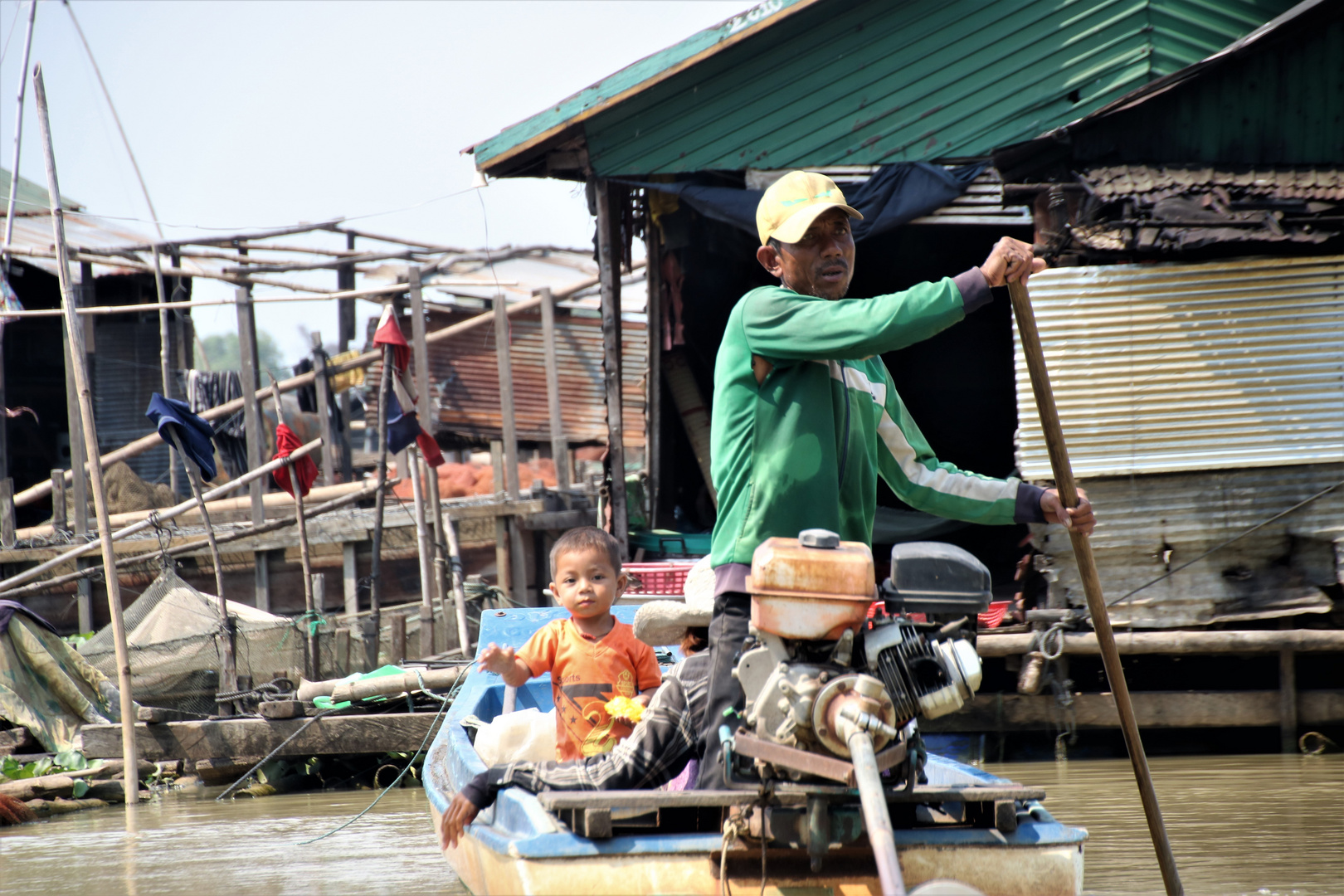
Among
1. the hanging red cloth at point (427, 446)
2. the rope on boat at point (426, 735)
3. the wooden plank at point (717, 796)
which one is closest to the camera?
the wooden plank at point (717, 796)

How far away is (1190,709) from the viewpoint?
25.6 feet

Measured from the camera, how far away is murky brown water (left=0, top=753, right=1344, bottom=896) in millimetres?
5008

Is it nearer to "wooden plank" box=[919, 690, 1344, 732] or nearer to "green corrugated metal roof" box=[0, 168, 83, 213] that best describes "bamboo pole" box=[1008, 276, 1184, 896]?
"wooden plank" box=[919, 690, 1344, 732]

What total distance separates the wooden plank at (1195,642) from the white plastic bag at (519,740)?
138 inches

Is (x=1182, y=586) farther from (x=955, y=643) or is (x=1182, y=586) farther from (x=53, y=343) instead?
(x=53, y=343)

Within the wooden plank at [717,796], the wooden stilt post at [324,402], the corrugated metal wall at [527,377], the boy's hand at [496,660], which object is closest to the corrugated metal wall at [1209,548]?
the boy's hand at [496,660]

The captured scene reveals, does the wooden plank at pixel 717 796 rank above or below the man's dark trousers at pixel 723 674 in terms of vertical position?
below

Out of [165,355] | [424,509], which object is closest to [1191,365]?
[424,509]

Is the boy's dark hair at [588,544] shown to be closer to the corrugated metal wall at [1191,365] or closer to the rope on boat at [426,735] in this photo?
the rope on boat at [426,735]

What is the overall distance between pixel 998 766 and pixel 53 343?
14344 millimetres

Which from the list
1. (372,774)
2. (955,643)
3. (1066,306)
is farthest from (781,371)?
(372,774)

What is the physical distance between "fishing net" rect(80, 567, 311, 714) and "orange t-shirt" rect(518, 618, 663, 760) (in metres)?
5.21

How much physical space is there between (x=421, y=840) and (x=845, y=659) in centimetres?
402

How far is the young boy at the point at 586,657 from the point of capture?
4.48 meters
